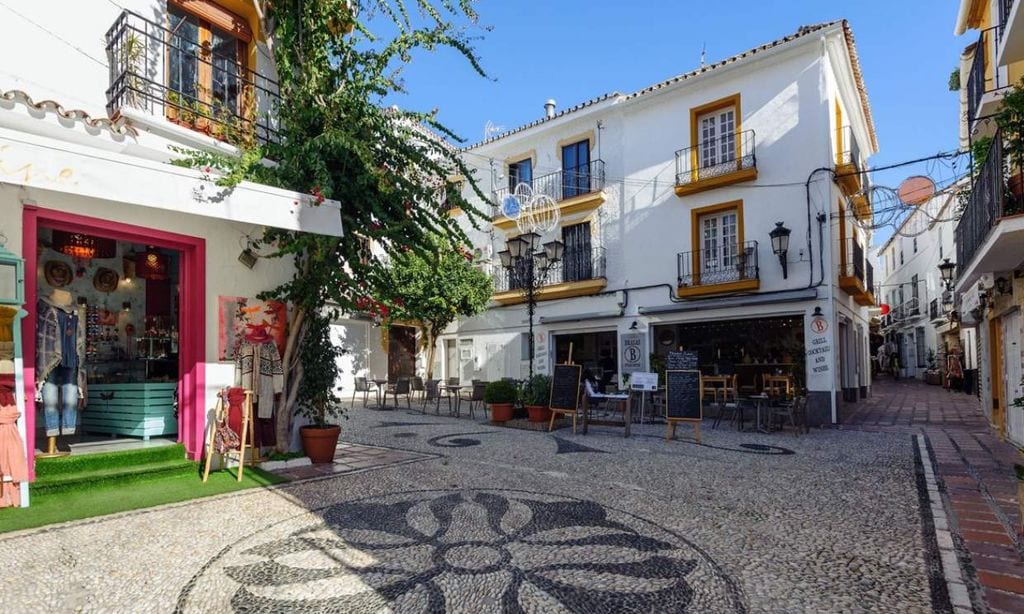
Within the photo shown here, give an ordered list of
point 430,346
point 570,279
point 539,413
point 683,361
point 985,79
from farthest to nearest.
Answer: point 430,346 → point 570,279 → point 539,413 → point 683,361 → point 985,79

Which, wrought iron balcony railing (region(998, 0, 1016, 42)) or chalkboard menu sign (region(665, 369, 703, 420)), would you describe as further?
chalkboard menu sign (region(665, 369, 703, 420))

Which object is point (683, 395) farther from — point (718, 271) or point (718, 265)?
point (718, 265)

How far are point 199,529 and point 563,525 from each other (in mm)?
2806

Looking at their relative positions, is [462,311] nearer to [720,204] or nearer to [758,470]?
[720,204]

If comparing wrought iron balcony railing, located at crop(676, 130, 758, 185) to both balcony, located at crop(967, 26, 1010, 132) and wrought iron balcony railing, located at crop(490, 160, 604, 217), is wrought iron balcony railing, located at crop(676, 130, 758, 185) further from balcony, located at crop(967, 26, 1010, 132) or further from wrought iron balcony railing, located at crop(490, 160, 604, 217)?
balcony, located at crop(967, 26, 1010, 132)

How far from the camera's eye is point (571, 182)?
17.0 m

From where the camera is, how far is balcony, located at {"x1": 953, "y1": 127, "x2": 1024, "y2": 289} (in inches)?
255

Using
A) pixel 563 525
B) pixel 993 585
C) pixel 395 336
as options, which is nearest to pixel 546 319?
pixel 395 336

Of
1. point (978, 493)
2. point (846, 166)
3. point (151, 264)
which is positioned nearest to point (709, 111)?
point (846, 166)

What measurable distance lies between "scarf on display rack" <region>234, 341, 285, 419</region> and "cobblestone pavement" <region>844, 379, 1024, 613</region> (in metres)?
6.25

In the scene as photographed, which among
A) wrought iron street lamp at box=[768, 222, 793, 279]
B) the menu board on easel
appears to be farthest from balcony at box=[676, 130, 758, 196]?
the menu board on easel

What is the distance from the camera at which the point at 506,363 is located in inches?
731

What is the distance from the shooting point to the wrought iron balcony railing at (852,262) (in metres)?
13.4

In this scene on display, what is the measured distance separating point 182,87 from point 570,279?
1178 centimetres
